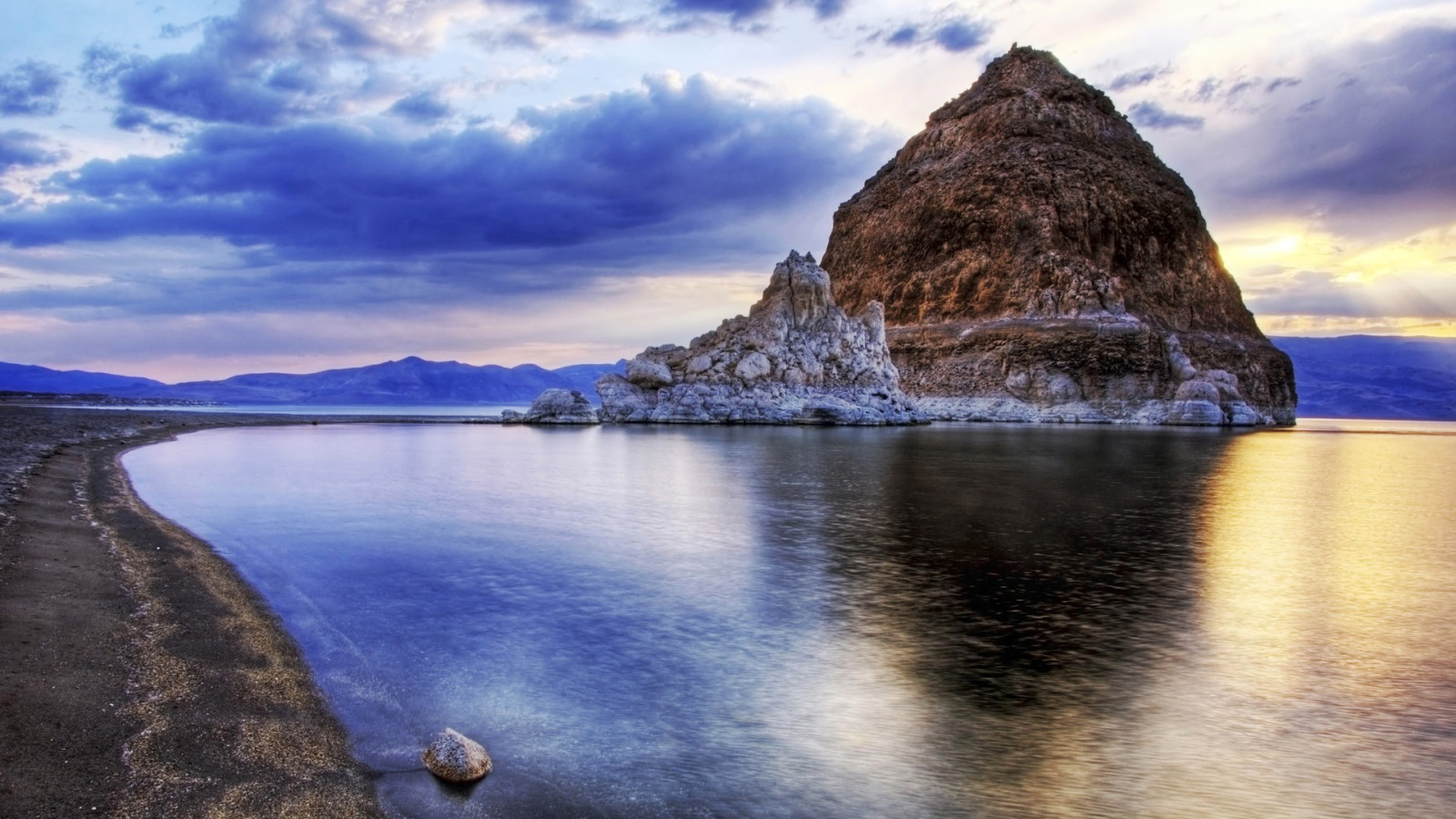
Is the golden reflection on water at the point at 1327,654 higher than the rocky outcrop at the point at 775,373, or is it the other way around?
the rocky outcrop at the point at 775,373

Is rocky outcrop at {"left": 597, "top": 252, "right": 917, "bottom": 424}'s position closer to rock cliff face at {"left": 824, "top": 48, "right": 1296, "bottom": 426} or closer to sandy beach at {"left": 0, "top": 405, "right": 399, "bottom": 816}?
rock cliff face at {"left": 824, "top": 48, "right": 1296, "bottom": 426}

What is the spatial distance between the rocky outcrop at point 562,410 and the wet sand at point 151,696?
64.5 metres

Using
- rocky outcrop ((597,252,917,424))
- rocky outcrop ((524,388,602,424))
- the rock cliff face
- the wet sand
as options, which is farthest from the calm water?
the rock cliff face

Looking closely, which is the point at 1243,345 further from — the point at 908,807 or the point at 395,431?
Result: the point at 908,807

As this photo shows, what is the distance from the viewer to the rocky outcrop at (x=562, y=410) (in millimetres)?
78938

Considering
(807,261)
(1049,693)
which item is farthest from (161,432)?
(1049,693)

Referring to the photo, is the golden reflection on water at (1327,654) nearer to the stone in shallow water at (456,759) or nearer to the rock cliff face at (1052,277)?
the stone in shallow water at (456,759)

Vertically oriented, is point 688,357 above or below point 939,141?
below

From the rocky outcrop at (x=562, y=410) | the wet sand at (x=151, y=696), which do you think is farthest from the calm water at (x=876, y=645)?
the rocky outcrop at (x=562, y=410)

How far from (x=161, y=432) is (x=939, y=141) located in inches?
4223

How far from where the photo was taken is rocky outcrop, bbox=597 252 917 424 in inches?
3007

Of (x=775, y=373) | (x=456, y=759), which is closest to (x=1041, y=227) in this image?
(x=775, y=373)

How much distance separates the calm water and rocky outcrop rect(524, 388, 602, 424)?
52.3 meters

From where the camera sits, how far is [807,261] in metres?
82.7
